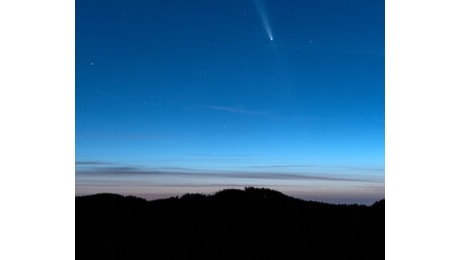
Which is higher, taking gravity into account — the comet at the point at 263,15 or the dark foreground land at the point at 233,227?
the comet at the point at 263,15

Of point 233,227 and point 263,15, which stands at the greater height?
point 263,15

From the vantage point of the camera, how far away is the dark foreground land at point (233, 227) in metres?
2.49

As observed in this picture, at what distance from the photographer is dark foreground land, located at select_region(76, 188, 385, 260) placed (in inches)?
97.9

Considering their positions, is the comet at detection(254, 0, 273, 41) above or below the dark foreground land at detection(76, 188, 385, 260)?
above

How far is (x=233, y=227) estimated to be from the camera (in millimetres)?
2543

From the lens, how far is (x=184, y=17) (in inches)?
102

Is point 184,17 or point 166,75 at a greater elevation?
point 184,17
